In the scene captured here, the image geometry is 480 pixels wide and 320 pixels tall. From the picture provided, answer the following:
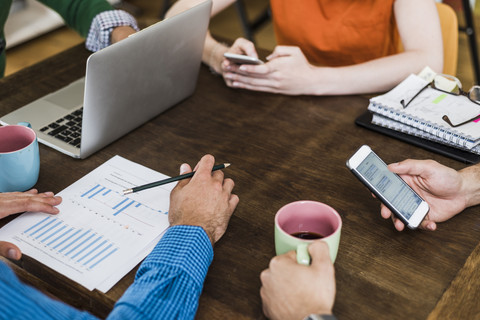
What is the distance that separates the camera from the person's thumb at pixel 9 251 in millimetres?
792

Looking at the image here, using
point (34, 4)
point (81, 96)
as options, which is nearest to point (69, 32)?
point (34, 4)

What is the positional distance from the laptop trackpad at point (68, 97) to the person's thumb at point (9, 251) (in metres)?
0.47

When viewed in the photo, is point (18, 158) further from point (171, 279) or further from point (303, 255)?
point (303, 255)


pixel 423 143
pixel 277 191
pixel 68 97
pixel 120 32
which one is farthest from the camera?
pixel 120 32

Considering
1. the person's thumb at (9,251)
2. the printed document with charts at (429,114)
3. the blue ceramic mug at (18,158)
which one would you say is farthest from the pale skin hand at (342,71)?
the person's thumb at (9,251)

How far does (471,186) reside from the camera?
35.7 inches

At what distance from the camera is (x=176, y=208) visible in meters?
0.87

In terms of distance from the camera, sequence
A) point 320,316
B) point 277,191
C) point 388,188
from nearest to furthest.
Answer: point 320,316 < point 388,188 < point 277,191

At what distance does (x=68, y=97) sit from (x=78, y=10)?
0.47 metres

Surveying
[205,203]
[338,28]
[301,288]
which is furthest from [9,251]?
[338,28]

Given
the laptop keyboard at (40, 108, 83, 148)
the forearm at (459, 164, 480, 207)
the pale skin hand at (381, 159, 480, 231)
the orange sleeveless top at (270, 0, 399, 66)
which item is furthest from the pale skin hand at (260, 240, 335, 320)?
the orange sleeveless top at (270, 0, 399, 66)

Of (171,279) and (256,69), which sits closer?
(171,279)

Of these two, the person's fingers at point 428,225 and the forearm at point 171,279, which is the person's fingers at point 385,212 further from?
the forearm at point 171,279

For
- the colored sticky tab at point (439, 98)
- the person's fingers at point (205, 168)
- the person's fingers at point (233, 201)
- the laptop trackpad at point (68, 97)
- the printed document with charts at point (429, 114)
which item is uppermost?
the colored sticky tab at point (439, 98)
